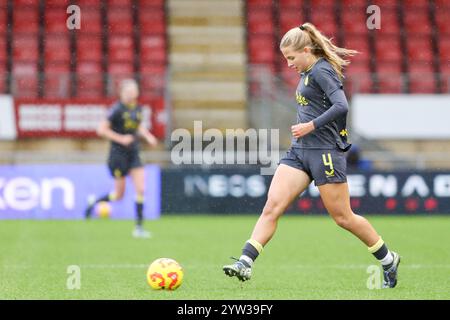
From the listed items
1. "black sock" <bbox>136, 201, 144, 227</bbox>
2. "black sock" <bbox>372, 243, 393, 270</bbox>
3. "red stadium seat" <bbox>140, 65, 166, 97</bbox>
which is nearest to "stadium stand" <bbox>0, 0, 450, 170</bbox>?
"red stadium seat" <bbox>140, 65, 166, 97</bbox>

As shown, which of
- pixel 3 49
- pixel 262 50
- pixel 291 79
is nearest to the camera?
pixel 291 79

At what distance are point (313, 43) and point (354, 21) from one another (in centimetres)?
1462

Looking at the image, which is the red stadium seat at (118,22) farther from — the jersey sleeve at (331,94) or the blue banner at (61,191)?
the jersey sleeve at (331,94)

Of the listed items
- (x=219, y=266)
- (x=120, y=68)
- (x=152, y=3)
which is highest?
(x=152, y=3)

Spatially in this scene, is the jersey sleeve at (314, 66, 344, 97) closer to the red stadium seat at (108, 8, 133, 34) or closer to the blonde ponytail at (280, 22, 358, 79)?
the blonde ponytail at (280, 22, 358, 79)

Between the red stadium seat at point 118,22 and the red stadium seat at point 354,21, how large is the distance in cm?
443

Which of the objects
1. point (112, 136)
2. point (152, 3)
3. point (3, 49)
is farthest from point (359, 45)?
point (112, 136)

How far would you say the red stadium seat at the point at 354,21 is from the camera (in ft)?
71.8

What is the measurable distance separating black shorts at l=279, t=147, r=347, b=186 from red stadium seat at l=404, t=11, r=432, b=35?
15110 millimetres

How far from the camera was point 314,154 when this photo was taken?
759cm

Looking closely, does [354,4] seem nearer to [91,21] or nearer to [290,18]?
[290,18]

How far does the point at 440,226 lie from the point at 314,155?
822 cm
